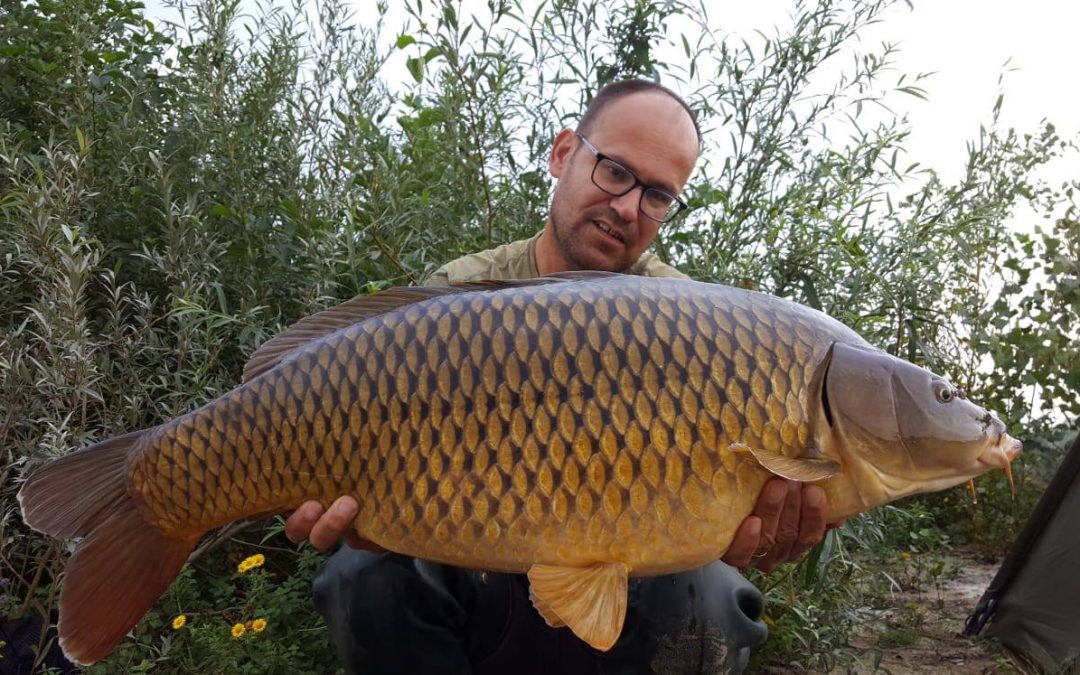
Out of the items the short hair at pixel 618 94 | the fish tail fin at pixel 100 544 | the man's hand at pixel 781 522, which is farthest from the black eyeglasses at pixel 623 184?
the fish tail fin at pixel 100 544

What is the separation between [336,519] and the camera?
4.17 feet

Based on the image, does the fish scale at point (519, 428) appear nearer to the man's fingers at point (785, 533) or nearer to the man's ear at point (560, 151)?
the man's fingers at point (785, 533)

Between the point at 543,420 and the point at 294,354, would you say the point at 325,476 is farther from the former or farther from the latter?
the point at 543,420

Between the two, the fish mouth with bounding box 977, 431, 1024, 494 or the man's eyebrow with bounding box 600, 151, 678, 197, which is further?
the man's eyebrow with bounding box 600, 151, 678, 197

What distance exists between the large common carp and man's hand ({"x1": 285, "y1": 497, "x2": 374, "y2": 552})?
0.02 m

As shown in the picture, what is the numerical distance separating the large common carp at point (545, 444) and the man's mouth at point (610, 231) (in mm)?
762

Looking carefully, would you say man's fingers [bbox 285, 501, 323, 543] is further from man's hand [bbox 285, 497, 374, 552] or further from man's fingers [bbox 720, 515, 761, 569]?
man's fingers [bbox 720, 515, 761, 569]

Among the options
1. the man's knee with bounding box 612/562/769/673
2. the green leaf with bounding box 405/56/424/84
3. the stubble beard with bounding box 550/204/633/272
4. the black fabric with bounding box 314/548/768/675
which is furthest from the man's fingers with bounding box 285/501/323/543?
the green leaf with bounding box 405/56/424/84

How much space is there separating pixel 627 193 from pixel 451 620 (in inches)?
37.2

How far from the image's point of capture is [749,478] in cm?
121

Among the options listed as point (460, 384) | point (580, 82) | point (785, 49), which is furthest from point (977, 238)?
point (460, 384)

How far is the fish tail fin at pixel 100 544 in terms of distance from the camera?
124cm

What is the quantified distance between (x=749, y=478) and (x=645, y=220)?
0.95 m

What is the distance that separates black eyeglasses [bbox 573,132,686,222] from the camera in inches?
80.0
